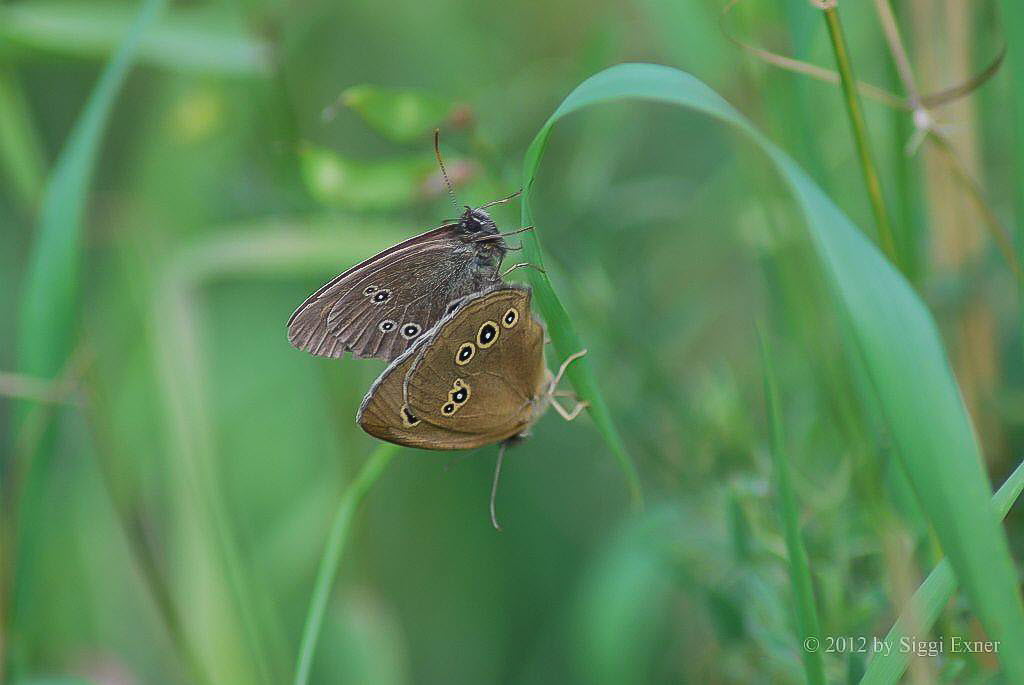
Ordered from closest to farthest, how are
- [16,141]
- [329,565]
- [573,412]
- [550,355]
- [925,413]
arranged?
[925,413]
[329,565]
[573,412]
[550,355]
[16,141]

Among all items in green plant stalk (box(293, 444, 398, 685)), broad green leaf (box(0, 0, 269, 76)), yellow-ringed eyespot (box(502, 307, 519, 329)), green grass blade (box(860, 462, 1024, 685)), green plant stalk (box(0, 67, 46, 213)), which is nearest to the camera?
green grass blade (box(860, 462, 1024, 685))

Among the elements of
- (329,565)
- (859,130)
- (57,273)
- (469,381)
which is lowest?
(329,565)

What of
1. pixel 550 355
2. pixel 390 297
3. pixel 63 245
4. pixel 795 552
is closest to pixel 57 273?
pixel 63 245

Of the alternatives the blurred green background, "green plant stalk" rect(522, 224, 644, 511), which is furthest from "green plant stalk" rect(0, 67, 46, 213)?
"green plant stalk" rect(522, 224, 644, 511)

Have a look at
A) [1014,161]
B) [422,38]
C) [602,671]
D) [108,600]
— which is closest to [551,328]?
[1014,161]

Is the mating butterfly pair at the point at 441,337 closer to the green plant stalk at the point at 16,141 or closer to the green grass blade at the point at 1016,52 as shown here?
the green grass blade at the point at 1016,52

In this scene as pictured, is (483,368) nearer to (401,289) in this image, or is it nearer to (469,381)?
(469,381)

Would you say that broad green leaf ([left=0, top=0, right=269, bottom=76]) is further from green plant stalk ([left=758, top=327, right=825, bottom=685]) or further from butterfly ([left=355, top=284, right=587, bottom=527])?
green plant stalk ([left=758, top=327, right=825, bottom=685])

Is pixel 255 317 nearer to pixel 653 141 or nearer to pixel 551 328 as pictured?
pixel 653 141
